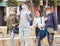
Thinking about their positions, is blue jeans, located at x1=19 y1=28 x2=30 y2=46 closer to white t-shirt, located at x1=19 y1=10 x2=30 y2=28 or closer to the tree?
white t-shirt, located at x1=19 y1=10 x2=30 y2=28

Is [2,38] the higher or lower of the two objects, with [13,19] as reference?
lower

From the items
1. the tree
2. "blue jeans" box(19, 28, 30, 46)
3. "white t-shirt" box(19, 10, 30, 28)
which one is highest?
the tree

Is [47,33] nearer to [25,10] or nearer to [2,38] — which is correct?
[25,10]

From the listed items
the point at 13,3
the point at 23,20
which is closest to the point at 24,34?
the point at 23,20

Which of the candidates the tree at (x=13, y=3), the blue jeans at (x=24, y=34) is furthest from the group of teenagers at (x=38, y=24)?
the tree at (x=13, y=3)

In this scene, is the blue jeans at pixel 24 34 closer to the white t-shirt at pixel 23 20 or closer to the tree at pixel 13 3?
the white t-shirt at pixel 23 20

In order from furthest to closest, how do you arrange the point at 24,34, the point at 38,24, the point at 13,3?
the point at 13,3 < the point at 38,24 < the point at 24,34

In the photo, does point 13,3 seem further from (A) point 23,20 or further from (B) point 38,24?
(A) point 23,20

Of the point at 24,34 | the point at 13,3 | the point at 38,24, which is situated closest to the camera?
the point at 24,34

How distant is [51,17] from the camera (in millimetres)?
10422

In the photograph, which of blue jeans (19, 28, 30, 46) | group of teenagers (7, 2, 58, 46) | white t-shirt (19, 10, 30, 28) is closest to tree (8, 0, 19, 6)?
group of teenagers (7, 2, 58, 46)

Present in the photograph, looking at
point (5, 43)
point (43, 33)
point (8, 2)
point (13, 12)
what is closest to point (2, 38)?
point (5, 43)

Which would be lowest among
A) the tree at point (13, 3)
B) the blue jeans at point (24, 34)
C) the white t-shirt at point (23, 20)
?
the blue jeans at point (24, 34)

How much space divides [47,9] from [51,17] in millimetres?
393
